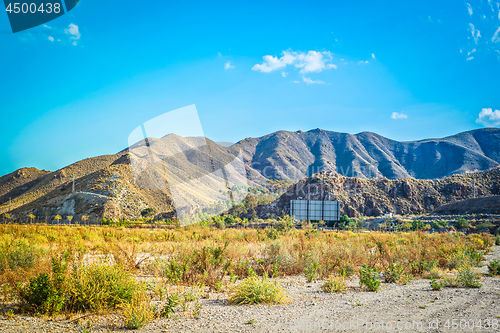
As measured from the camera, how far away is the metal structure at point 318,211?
6144 centimetres

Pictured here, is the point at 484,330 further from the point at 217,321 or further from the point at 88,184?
the point at 88,184

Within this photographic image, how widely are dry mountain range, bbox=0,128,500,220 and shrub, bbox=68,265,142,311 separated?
4615 cm

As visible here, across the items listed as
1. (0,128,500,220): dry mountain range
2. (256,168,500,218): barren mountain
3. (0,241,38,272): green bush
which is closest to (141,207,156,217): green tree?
(0,128,500,220): dry mountain range

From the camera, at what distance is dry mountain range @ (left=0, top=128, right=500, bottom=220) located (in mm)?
61531

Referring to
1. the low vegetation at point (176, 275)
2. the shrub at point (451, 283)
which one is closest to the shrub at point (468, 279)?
the low vegetation at point (176, 275)

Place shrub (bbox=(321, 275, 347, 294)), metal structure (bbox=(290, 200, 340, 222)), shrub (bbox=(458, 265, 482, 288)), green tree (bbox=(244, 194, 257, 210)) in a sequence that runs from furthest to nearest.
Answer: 1. green tree (bbox=(244, 194, 257, 210))
2. metal structure (bbox=(290, 200, 340, 222))
3. shrub (bbox=(458, 265, 482, 288))
4. shrub (bbox=(321, 275, 347, 294))

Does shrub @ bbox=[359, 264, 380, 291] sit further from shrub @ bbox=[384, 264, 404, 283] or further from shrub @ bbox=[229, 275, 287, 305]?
shrub @ bbox=[229, 275, 287, 305]

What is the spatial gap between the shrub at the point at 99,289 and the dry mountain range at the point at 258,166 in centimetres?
4615

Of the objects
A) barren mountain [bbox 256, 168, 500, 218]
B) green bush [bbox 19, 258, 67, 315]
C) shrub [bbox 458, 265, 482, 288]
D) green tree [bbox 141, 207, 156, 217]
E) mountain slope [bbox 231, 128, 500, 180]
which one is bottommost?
green tree [bbox 141, 207, 156, 217]

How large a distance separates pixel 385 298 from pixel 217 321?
13.7 ft

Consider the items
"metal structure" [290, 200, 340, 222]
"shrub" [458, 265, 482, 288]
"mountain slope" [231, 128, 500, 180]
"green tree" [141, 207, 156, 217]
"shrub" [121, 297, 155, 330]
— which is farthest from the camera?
"mountain slope" [231, 128, 500, 180]

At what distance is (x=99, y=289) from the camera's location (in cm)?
534

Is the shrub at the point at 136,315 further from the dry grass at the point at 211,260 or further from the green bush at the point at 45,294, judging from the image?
the green bush at the point at 45,294

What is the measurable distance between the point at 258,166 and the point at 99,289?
152m
